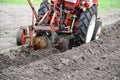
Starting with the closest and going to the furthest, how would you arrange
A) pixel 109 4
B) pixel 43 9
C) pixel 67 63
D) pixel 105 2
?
1. pixel 67 63
2. pixel 43 9
3. pixel 109 4
4. pixel 105 2

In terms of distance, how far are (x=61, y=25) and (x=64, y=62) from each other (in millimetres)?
1761

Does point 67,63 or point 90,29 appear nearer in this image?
point 67,63

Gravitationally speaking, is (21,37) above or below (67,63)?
above

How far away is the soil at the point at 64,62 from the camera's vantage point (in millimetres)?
7602

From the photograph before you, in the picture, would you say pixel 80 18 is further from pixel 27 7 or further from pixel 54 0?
pixel 27 7

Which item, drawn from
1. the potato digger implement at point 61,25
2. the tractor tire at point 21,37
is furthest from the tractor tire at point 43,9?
the tractor tire at point 21,37

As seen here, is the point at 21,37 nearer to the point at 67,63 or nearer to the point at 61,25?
the point at 61,25

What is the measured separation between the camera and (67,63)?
8508 millimetres

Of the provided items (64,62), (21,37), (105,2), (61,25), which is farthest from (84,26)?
(105,2)

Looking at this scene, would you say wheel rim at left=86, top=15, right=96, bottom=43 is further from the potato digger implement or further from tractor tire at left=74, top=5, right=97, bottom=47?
tractor tire at left=74, top=5, right=97, bottom=47

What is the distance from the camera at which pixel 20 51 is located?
31.6 ft

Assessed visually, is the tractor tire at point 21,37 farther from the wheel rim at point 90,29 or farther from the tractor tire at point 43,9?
the wheel rim at point 90,29

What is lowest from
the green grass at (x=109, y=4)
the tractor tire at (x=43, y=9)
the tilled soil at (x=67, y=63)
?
the tilled soil at (x=67, y=63)

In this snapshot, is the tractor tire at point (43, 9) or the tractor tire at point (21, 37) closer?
the tractor tire at point (21, 37)
